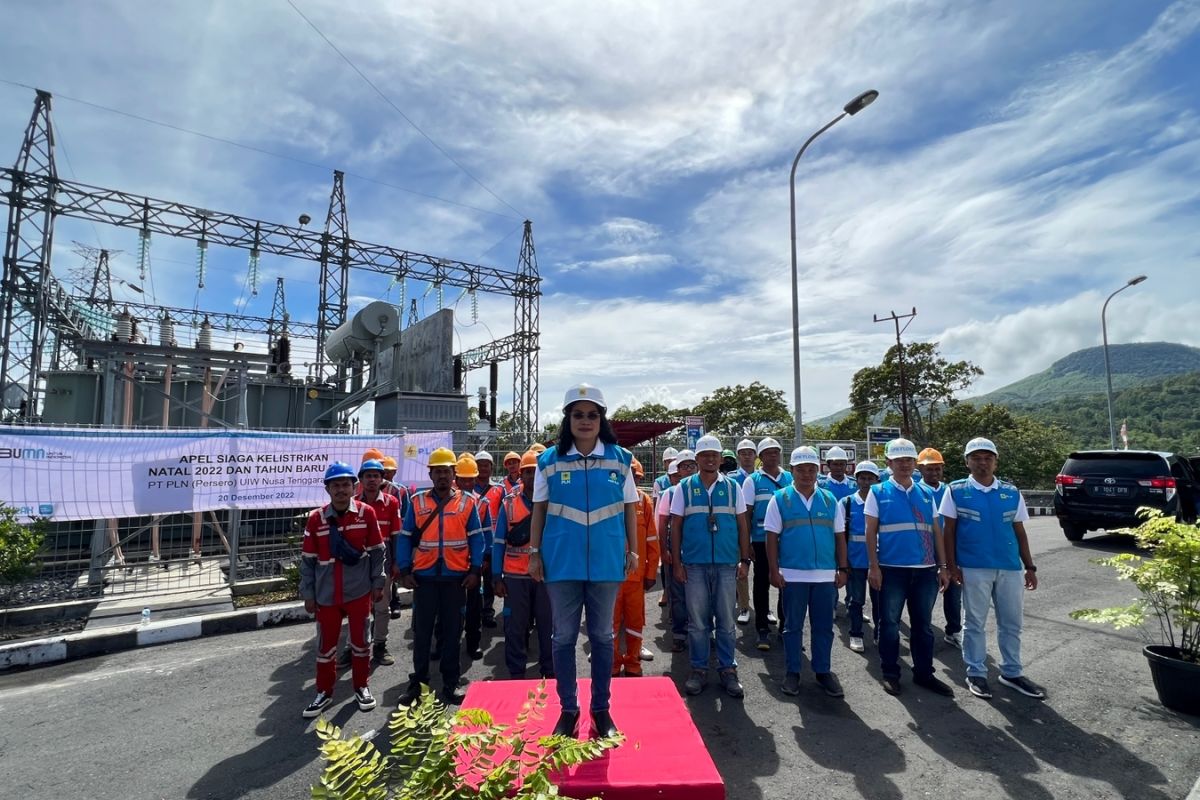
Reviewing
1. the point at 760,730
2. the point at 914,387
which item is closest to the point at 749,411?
the point at 914,387

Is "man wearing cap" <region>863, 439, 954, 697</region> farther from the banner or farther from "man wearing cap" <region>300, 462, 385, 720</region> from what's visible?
the banner

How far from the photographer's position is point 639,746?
2775 mm

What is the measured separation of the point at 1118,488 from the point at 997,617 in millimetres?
8979

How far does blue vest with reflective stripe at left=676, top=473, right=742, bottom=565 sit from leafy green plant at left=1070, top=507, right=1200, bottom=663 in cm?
268

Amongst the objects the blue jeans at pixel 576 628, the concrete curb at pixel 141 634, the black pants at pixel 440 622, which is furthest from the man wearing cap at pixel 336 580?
the concrete curb at pixel 141 634

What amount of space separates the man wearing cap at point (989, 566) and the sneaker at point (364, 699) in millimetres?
4661

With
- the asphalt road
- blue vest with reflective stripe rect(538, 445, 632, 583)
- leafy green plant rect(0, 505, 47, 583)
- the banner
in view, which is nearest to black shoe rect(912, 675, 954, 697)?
the asphalt road

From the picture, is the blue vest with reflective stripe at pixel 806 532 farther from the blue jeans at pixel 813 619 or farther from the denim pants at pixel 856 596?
the denim pants at pixel 856 596

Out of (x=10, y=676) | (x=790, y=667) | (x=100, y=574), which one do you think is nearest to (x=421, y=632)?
(x=790, y=667)

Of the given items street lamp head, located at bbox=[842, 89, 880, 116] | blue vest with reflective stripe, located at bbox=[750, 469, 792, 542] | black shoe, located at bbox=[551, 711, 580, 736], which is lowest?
black shoe, located at bbox=[551, 711, 580, 736]

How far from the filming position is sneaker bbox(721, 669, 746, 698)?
443 cm

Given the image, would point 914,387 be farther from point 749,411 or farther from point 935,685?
point 935,685

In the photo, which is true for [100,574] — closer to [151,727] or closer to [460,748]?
[151,727]

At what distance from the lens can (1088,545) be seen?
11.7m
